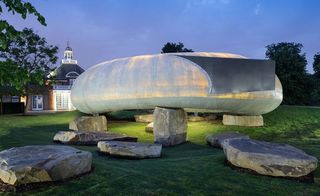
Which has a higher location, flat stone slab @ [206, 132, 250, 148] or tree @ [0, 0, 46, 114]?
tree @ [0, 0, 46, 114]

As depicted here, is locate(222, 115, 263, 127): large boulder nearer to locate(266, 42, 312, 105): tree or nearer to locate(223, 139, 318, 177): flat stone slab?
locate(223, 139, 318, 177): flat stone slab

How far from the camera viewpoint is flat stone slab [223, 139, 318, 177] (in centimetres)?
694

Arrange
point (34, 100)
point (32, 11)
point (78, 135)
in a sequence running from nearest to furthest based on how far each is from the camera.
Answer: point (32, 11) → point (78, 135) → point (34, 100)

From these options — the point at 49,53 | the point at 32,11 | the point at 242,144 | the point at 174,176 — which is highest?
the point at 49,53

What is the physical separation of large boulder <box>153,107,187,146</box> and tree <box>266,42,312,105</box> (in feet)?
76.3

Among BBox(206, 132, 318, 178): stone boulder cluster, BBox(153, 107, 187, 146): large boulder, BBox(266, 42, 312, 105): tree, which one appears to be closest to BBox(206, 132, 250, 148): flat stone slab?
BBox(153, 107, 187, 146): large boulder

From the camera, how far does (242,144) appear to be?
809 cm

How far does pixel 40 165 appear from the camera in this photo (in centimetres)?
604

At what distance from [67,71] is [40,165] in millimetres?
50705

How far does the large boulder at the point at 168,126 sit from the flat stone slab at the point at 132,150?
11.3ft

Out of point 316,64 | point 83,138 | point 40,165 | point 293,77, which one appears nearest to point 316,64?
point 316,64

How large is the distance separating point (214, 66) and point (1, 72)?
9.49 meters

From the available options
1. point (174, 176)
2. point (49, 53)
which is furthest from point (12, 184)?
point (49, 53)

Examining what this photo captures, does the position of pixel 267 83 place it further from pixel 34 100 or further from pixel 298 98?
pixel 34 100
